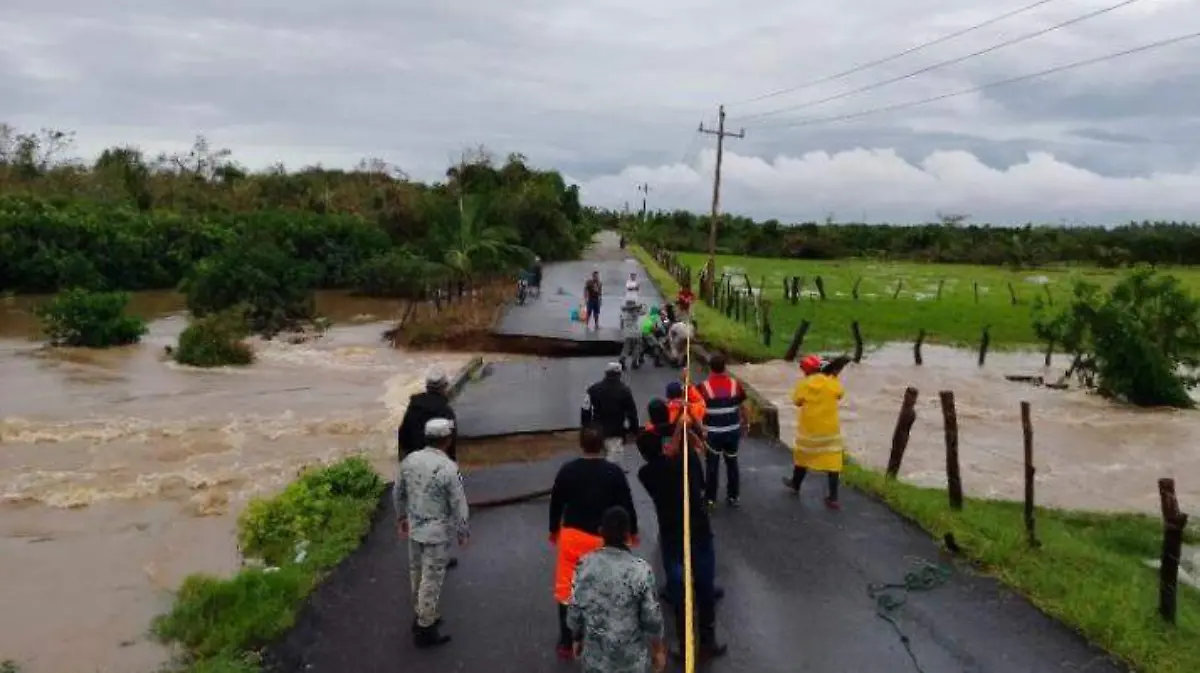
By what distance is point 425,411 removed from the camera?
761cm

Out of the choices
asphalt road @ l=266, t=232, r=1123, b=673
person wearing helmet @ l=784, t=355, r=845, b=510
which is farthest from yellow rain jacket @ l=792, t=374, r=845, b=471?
asphalt road @ l=266, t=232, r=1123, b=673

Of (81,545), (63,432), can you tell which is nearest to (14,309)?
(63,432)

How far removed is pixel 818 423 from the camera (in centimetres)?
941

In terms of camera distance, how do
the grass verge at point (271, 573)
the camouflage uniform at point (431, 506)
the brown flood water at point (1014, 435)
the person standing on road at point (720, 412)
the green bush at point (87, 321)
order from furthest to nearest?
the green bush at point (87, 321) < the brown flood water at point (1014, 435) < the person standing on road at point (720, 412) < the grass verge at point (271, 573) < the camouflage uniform at point (431, 506)

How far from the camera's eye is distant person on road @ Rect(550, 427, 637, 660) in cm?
575

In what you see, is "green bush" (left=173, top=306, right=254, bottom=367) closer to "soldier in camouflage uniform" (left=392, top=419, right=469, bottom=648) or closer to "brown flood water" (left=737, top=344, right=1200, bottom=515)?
"brown flood water" (left=737, top=344, right=1200, bottom=515)

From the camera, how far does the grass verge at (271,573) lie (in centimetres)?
715

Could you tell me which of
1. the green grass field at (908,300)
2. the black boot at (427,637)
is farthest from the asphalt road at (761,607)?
the green grass field at (908,300)

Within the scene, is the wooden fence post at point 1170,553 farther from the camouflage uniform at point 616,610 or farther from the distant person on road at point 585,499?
the camouflage uniform at point 616,610

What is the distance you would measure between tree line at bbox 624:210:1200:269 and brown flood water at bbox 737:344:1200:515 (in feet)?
151

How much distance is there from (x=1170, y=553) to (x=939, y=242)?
74.7 metres

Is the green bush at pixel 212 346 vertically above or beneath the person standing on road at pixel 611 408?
beneath

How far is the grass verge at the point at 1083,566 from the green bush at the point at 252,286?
22076 mm

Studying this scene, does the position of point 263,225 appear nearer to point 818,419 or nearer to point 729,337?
point 729,337
